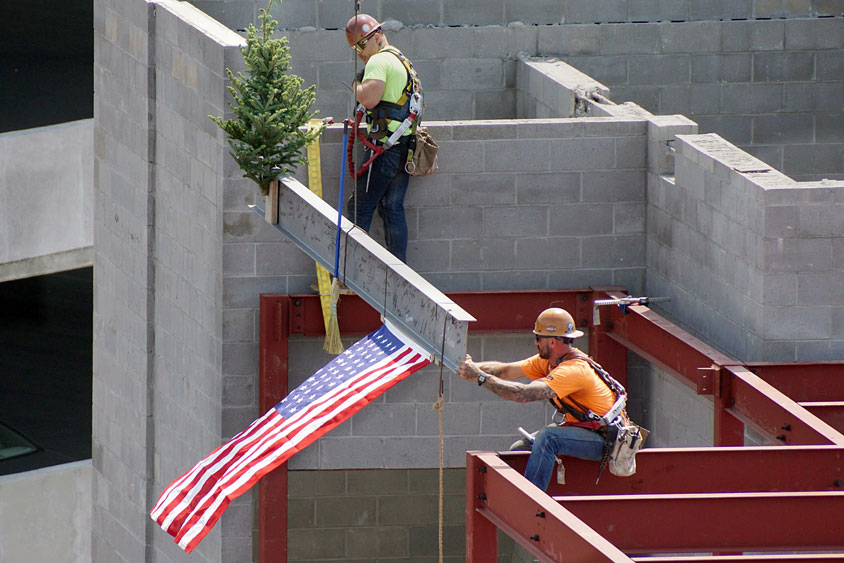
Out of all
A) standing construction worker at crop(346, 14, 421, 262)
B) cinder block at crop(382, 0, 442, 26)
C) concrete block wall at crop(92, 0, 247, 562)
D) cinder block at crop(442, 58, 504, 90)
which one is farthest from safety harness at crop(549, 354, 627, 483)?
cinder block at crop(382, 0, 442, 26)

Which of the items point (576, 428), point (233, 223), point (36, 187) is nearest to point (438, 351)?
point (576, 428)

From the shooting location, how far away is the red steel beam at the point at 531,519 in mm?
11539

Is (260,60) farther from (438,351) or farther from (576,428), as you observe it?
(576,428)

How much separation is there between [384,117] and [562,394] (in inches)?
183

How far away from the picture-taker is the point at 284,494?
57.7 feet

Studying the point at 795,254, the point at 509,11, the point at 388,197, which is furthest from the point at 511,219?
the point at 509,11

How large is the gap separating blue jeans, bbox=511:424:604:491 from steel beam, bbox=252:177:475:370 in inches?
32.2

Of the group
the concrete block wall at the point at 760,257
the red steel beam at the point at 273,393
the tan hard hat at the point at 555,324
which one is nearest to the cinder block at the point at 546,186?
the concrete block wall at the point at 760,257

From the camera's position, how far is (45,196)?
2314 cm

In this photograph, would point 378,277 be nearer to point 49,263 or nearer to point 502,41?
point 502,41

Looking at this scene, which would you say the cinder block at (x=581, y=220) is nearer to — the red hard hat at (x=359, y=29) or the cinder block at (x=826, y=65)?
the red hard hat at (x=359, y=29)

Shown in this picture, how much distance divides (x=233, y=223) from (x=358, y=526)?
3.82 m

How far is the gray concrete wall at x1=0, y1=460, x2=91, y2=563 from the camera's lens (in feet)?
76.8

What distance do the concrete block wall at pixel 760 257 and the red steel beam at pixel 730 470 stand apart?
2.41 m
